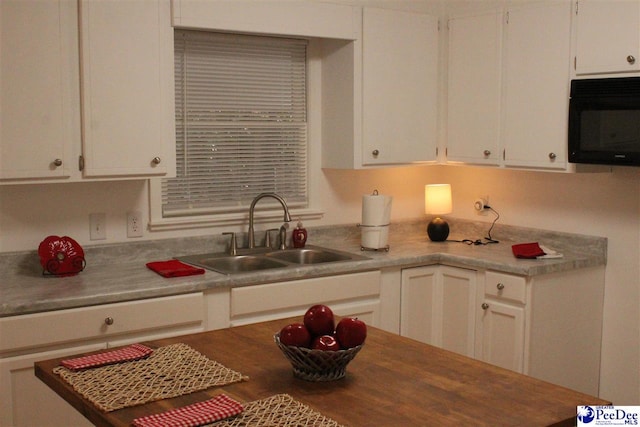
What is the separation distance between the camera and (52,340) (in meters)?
3.11

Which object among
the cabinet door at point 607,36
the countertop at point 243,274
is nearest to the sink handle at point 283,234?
the countertop at point 243,274

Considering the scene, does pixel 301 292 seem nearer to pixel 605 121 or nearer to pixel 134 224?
pixel 134 224

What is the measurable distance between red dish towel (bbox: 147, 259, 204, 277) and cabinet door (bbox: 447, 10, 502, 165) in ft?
5.88

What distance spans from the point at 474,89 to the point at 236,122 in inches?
54.7

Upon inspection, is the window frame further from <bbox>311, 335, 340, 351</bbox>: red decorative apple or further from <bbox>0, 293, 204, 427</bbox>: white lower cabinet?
<bbox>311, 335, 340, 351</bbox>: red decorative apple

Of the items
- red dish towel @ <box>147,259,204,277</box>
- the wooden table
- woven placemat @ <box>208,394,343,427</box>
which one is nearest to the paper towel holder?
red dish towel @ <box>147,259,204,277</box>

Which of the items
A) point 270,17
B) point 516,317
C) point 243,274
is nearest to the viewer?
point 243,274

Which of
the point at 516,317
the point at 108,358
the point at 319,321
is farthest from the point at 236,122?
the point at 319,321

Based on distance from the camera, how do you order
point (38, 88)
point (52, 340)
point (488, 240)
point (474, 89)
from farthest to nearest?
point (488, 240) → point (474, 89) → point (38, 88) → point (52, 340)

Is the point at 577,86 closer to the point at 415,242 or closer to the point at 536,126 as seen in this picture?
the point at 536,126

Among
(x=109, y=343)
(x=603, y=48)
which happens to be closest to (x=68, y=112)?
(x=109, y=343)

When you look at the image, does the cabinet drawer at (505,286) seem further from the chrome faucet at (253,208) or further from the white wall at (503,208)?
the chrome faucet at (253,208)

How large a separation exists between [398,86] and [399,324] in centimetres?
137

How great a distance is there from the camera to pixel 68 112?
337 centimetres
